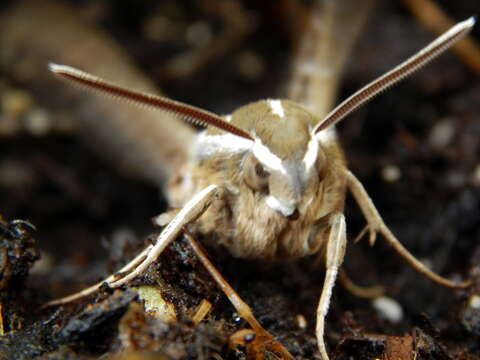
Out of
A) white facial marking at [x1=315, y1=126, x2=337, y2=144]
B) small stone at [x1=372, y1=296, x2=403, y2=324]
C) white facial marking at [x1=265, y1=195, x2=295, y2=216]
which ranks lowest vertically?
small stone at [x1=372, y1=296, x2=403, y2=324]

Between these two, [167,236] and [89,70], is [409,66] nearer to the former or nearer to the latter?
[167,236]

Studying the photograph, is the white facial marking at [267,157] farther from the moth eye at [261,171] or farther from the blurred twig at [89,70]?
the blurred twig at [89,70]

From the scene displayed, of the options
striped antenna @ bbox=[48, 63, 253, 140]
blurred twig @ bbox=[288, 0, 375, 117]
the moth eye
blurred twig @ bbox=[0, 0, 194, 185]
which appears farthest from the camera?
blurred twig @ bbox=[0, 0, 194, 185]

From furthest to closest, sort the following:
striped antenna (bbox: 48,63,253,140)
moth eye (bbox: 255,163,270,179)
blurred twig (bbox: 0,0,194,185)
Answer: blurred twig (bbox: 0,0,194,185)
moth eye (bbox: 255,163,270,179)
striped antenna (bbox: 48,63,253,140)

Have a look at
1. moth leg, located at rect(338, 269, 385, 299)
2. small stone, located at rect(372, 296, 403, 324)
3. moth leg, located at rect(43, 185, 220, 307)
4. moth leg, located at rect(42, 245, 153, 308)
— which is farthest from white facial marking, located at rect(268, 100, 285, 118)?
small stone, located at rect(372, 296, 403, 324)

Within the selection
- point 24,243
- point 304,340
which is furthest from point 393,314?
point 24,243

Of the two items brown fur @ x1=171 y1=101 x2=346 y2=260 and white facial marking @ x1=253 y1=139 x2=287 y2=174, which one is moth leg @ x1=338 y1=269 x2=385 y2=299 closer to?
brown fur @ x1=171 y1=101 x2=346 y2=260

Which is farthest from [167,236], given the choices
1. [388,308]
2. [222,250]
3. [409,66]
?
[388,308]
